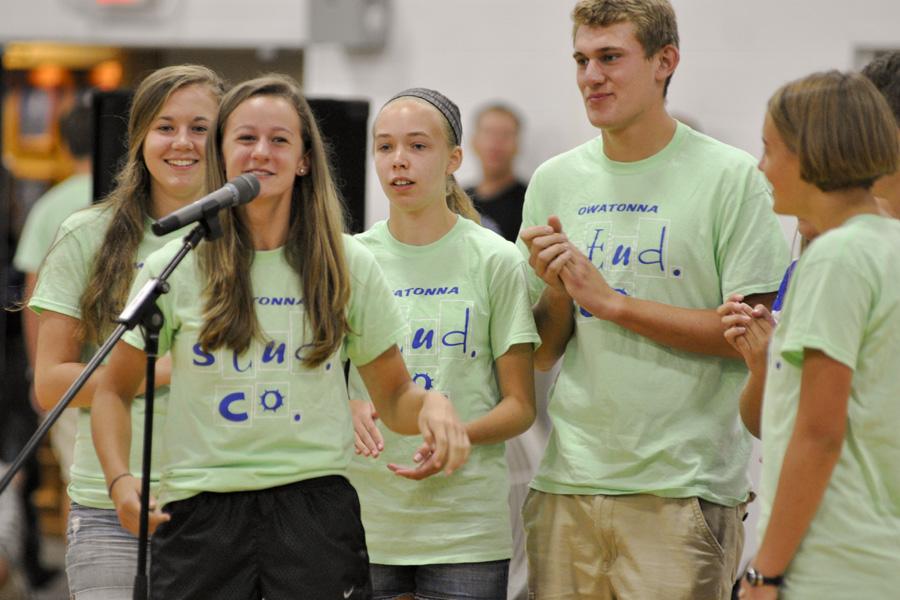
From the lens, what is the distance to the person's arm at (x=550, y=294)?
276 centimetres

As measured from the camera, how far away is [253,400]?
2.37 metres

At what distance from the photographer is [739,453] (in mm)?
2854

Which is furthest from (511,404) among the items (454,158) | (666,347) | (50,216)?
(50,216)

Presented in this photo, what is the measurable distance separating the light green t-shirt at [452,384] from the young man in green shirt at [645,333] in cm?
11

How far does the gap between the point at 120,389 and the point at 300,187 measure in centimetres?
53

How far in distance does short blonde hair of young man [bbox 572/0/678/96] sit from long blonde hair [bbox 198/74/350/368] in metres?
0.69

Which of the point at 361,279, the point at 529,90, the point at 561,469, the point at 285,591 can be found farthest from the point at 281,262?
the point at 529,90

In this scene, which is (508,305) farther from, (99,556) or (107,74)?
(107,74)

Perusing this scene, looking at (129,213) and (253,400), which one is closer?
(253,400)

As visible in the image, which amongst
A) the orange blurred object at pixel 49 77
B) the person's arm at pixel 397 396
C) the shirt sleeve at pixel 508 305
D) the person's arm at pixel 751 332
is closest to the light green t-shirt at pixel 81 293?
the person's arm at pixel 397 396

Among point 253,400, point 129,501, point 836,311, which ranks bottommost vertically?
point 129,501

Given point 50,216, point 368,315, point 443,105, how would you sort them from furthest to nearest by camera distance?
1. point 50,216
2. point 443,105
3. point 368,315

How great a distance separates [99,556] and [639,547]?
1148mm

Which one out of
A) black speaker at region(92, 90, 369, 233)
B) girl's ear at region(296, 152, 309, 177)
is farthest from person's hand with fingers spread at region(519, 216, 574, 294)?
black speaker at region(92, 90, 369, 233)
